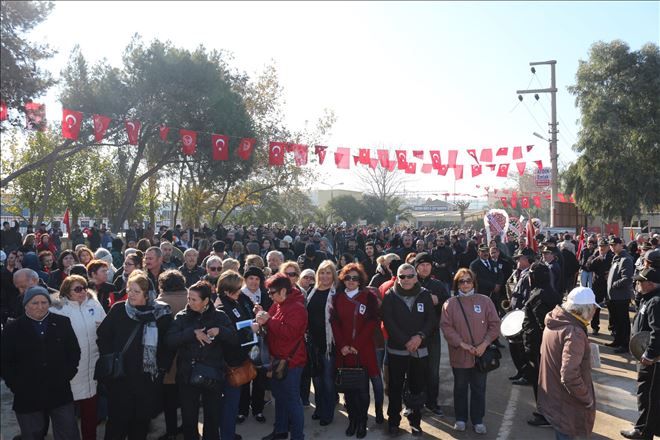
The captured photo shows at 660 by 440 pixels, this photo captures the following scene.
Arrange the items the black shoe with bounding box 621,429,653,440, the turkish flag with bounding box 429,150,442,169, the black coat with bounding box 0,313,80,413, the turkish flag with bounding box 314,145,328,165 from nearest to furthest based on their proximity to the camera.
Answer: the black coat with bounding box 0,313,80,413 → the black shoe with bounding box 621,429,653,440 → the turkish flag with bounding box 314,145,328,165 → the turkish flag with bounding box 429,150,442,169

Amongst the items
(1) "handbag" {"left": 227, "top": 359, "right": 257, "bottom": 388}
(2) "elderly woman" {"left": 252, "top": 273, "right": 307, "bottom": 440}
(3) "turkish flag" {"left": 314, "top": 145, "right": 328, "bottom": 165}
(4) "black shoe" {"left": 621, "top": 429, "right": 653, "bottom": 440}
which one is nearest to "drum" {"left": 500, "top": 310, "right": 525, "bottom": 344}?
(4) "black shoe" {"left": 621, "top": 429, "right": 653, "bottom": 440}

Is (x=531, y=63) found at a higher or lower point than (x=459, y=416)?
higher

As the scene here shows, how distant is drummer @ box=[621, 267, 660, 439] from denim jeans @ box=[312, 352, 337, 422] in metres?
2.92

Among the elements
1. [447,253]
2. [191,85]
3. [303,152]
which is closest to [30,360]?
[447,253]

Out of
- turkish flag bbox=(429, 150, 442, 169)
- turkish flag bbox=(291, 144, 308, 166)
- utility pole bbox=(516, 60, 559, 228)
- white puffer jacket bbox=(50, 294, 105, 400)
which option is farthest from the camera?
utility pole bbox=(516, 60, 559, 228)

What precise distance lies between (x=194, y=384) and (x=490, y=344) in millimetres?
2940

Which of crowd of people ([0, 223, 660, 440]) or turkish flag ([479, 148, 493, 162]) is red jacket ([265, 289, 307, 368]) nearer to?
crowd of people ([0, 223, 660, 440])

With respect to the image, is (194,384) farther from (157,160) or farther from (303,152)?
(157,160)

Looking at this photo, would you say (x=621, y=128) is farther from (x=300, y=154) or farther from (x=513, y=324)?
(x=513, y=324)

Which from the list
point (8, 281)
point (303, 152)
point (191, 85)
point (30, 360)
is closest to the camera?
point (30, 360)

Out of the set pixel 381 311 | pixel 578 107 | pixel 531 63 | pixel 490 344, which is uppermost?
pixel 531 63

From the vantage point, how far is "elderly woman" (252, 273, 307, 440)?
5090 mm

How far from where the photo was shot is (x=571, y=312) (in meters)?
4.38

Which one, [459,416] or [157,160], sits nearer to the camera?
[459,416]
